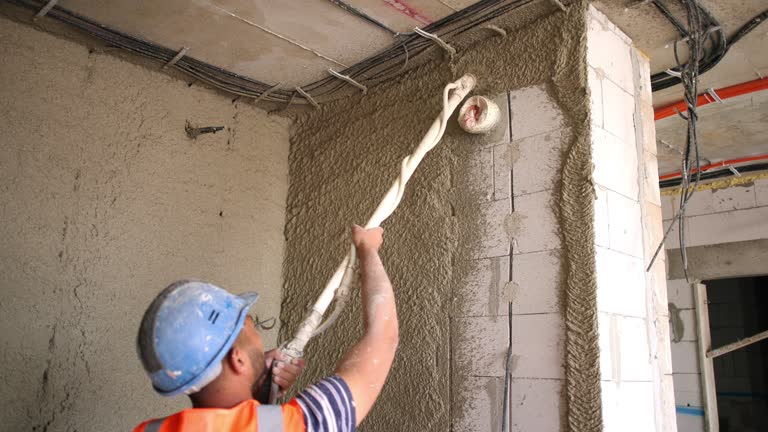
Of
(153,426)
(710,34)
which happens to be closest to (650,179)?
(710,34)

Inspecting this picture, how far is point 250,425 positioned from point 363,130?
1.63 m

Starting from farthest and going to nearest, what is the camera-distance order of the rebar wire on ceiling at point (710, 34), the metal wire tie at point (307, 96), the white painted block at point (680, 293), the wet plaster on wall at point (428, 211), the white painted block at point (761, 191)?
the white painted block at point (680, 293), the white painted block at point (761, 191), the metal wire tie at point (307, 96), the rebar wire on ceiling at point (710, 34), the wet plaster on wall at point (428, 211)

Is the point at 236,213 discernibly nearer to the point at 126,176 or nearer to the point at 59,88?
the point at 126,176

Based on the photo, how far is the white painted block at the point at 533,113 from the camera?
1.83 metres

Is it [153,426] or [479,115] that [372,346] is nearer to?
[153,426]

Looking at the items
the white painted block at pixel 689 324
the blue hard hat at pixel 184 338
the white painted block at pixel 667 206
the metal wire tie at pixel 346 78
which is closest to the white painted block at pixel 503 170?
the metal wire tie at pixel 346 78

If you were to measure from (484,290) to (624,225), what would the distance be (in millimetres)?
472

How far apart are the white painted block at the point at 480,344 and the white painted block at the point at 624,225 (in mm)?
413

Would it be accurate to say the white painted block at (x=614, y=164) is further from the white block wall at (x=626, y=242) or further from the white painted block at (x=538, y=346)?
the white painted block at (x=538, y=346)

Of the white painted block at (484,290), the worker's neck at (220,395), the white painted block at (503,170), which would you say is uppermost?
the white painted block at (503,170)

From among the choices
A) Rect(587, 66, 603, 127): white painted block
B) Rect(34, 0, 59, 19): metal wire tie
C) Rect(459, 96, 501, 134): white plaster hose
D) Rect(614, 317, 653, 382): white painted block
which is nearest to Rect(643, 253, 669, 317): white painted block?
Rect(614, 317, 653, 382): white painted block

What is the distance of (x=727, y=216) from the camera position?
12.8 ft

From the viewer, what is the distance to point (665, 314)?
1975 mm

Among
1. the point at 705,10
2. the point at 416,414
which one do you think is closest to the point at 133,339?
the point at 416,414
